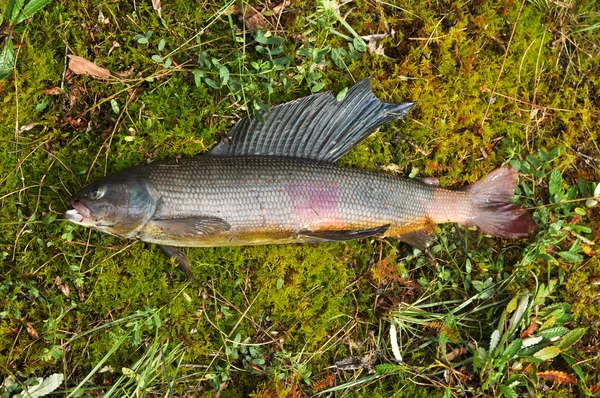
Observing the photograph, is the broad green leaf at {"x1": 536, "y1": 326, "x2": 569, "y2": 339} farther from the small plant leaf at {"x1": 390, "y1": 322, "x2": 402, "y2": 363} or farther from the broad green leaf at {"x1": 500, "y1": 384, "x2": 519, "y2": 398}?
the small plant leaf at {"x1": 390, "y1": 322, "x2": 402, "y2": 363}

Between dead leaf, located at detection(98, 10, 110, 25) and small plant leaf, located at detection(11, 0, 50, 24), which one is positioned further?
dead leaf, located at detection(98, 10, 110, 25)

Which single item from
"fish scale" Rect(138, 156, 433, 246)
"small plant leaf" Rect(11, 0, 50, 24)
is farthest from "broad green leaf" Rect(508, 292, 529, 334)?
"small plant leaf" Rect(11, 0, 50, 24)

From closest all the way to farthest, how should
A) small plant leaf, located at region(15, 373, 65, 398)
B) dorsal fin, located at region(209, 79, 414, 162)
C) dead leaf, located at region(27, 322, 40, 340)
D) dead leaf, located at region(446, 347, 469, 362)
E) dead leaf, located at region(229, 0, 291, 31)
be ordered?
small plant leaf, located at region(15, 373, 65, 398), dead leaf, located at region(27, 322, 40, 340), dorsal fin, located at region(209, 79, 414, 162), dead leaf, located at region(229, 0, 291, 31), dead leaf, located at region(446, 347, 469, 362)

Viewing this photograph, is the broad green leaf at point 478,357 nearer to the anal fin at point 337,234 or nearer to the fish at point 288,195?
the fish at point 288,195

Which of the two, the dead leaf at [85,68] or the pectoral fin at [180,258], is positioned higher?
the dead leaf at [85,68]

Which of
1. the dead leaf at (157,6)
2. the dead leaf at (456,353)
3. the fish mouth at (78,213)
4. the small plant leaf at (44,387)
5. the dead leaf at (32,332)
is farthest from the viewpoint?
the dead leaf at (456,353)

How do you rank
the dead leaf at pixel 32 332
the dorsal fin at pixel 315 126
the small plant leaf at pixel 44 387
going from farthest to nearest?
the dorsal fin at pixel 315 126 < the dead leaf at pixel 32 332 < the small plant leaf at pixel 44 387

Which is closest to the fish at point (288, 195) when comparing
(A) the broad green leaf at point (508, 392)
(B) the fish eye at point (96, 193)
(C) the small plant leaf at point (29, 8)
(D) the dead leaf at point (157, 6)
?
(B) the fish eye at point (96, 193)
